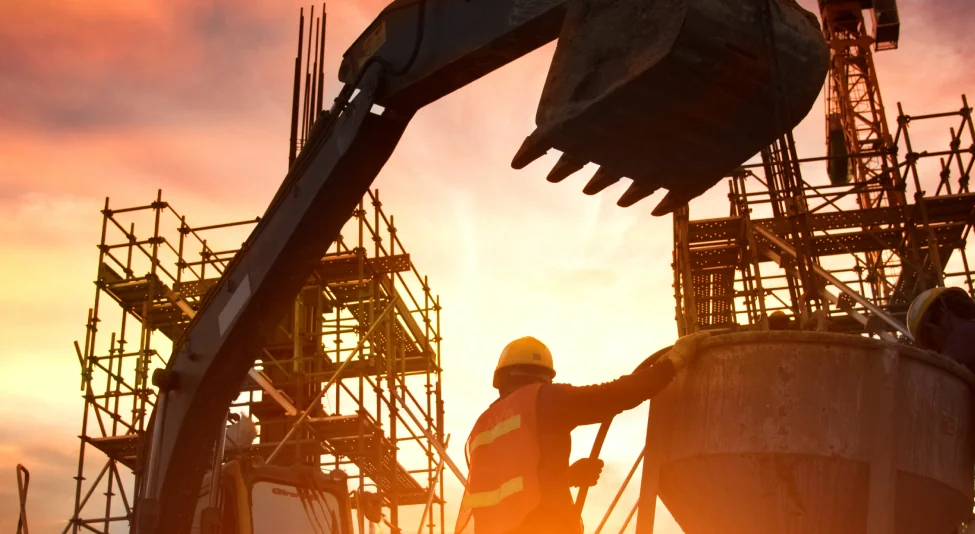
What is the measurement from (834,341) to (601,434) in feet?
4.33

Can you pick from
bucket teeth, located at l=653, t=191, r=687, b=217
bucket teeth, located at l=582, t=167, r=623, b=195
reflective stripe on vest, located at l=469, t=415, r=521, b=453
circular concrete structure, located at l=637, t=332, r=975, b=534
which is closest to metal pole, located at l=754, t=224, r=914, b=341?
bucket teeth, located at l=653, t=191, r=687, b=217

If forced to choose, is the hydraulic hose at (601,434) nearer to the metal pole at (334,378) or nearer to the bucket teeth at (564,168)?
the bucket teeth at (564,168)

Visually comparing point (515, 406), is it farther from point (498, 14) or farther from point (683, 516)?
point (498, 14)

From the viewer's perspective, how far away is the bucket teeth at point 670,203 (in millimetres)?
5461

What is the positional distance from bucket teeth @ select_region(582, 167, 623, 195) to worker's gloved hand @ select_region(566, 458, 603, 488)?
139cm

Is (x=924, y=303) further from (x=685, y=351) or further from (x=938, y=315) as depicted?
(x=685, y=351)

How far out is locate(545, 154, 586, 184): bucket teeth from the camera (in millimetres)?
5152

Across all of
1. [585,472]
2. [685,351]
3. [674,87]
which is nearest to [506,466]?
[585,472]

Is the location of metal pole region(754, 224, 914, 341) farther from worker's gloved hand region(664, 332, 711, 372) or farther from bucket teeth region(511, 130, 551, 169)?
bucket teeth region(511, 130, 551, 169)

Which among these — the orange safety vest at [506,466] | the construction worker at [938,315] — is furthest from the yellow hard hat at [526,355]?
the construction worker at [938,315]

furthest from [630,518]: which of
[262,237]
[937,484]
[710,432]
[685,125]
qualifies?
[262,237]

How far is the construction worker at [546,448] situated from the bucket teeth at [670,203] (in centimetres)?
76

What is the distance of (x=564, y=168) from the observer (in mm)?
5219

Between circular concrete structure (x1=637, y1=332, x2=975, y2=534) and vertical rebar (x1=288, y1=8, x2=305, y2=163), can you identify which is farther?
vertical rebar (x1=288, y1=8, x2=305, y2=163)
